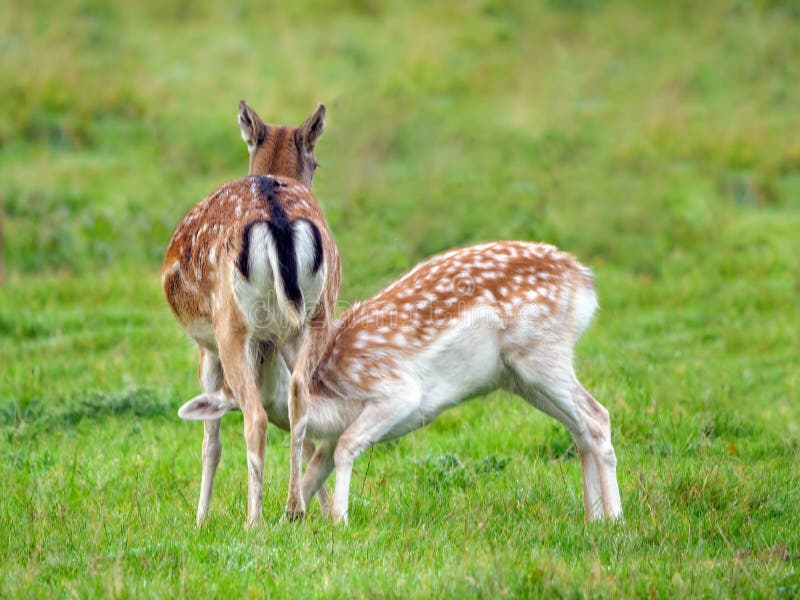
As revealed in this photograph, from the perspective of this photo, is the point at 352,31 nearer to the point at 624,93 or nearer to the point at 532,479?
the point at 624,93

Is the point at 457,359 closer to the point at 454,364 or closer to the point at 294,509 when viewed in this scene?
the point at 454,364

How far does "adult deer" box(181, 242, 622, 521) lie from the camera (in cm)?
594

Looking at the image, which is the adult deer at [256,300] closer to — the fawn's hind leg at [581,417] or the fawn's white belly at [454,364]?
the fawn's white belly at [454,364]

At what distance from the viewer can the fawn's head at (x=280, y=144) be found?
7078mm

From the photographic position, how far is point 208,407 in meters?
5.81

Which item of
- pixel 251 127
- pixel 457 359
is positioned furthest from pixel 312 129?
pixel 457 359

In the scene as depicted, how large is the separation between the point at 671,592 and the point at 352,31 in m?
16.3

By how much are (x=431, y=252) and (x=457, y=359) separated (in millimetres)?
6320

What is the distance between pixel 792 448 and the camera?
696cm

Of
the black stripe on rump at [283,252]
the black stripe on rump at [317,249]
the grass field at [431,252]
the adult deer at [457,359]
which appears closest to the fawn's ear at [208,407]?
the adult deer at [457,359]

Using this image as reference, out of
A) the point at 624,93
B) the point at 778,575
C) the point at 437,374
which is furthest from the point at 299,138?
the point at 624,93

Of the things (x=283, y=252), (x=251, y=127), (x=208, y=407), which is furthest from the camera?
(x=251, y=127)

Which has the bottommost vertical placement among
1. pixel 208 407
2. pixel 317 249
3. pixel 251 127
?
pixel 208 407

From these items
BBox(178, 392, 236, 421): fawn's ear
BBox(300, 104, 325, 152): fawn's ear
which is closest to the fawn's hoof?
BBox(178, 392, 236, 421): fawn's ear
